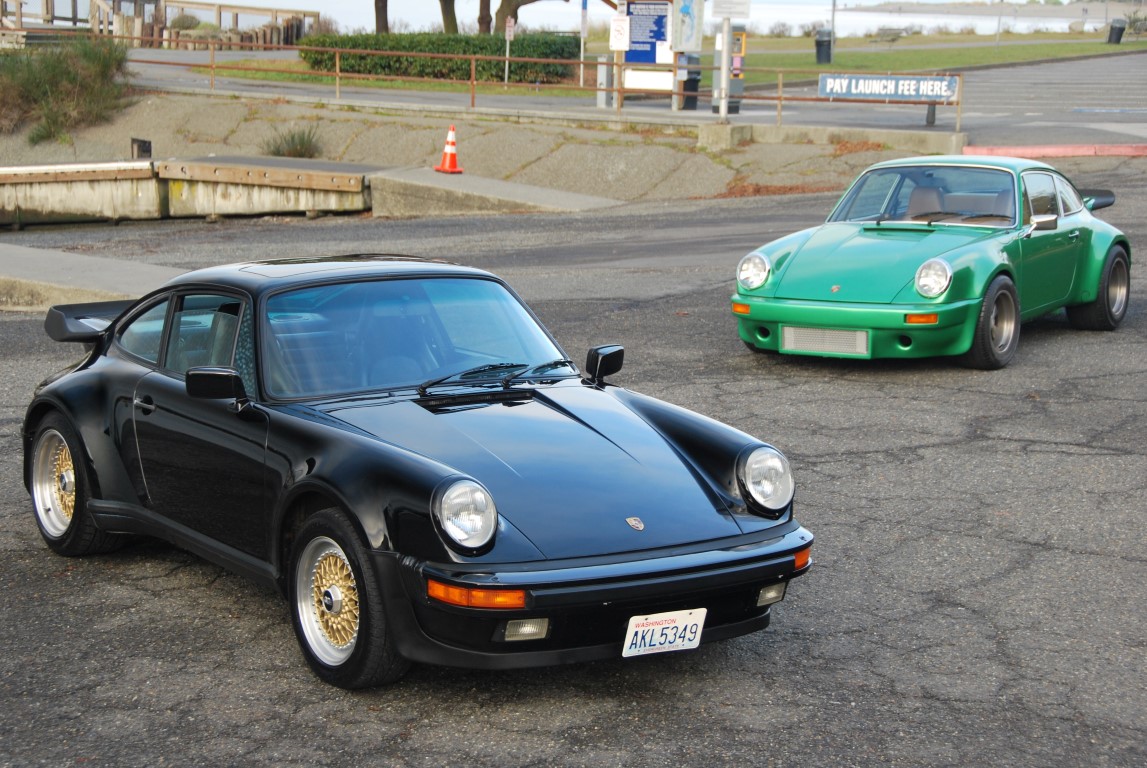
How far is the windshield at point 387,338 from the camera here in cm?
510

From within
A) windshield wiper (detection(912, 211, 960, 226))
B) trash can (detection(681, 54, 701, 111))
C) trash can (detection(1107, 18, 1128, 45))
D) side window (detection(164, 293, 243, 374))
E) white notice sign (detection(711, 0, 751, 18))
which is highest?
trash can (detection(1107, 18, 1128, 45))

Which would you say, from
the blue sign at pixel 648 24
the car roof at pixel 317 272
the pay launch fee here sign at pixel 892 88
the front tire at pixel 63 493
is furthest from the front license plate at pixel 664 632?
the blue sign at pixel 648 24

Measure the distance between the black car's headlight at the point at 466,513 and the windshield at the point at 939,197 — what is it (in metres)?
6.53

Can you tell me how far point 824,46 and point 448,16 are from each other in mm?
12170

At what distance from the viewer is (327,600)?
4520 millimetres

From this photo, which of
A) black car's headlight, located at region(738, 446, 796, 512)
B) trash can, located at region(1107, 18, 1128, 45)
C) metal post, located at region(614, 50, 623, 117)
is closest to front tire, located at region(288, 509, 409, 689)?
black car's headlight, located at region(738, 446, 796, 512)

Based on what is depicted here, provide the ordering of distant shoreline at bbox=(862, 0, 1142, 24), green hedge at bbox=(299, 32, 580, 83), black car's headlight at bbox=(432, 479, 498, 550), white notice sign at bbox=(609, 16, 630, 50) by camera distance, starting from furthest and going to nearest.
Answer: distant shoreline at bbox=(862, 0, 1142, 24)
green hedge at bbox=(299, 32, 580, 83)
white notice sign at bbox=(609, 16, 630, 50)
black car's headlight at bbox=(432, 479, 498, 550)

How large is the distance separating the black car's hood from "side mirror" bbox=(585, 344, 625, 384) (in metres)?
0.42

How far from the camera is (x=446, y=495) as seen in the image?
4223mm

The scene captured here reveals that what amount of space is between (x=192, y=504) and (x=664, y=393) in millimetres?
4294

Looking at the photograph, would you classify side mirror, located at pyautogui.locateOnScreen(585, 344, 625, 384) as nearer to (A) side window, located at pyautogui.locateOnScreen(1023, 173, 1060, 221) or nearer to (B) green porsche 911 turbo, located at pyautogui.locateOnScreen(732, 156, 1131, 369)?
(B) green porsche 911 turbo, located at pyautogui.locateOnScreen(732, 156, 1131, 369)

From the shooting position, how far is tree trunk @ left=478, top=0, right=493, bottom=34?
4638 centimetres

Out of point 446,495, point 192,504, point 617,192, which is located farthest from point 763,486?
point 617,192

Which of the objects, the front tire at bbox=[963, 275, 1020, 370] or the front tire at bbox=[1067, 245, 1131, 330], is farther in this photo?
the front tire at bbox=[1067, 245, 1131, 330]
